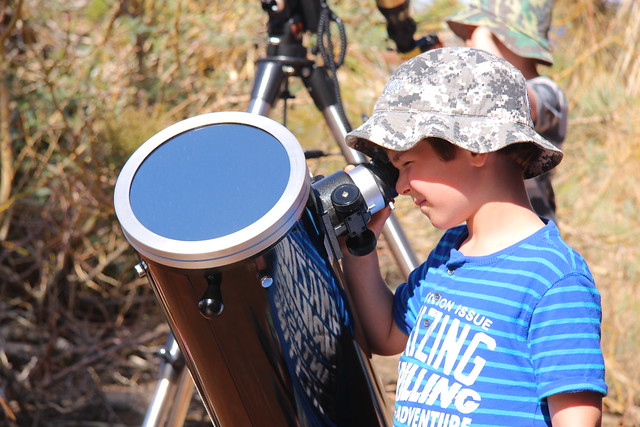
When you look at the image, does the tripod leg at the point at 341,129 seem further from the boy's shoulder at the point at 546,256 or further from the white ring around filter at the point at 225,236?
the white ring around filter at the point at 225,236

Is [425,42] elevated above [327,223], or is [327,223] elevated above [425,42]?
[327,223]

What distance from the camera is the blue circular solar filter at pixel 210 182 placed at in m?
0.90

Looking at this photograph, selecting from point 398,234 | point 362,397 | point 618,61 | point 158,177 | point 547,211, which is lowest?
point 618,61

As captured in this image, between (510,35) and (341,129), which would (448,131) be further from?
(510,35)

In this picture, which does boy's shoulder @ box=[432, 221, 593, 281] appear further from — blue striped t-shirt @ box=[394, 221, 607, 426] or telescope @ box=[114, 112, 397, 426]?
telescope @ box=[114, 112, 397, 426]

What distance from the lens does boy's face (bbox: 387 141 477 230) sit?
3.37 feet

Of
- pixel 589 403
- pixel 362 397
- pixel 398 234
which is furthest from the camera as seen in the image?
pixel 398 234

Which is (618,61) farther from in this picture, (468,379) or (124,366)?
(468,379)

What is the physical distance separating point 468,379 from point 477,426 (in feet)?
0.19

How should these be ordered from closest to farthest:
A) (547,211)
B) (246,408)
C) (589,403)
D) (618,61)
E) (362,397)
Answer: (589,403) → (246,408) → (362,397) → (547,211) → (618,61)

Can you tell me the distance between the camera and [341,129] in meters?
1.58

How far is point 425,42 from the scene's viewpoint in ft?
5.61

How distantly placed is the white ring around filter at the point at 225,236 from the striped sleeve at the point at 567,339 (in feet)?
1.08

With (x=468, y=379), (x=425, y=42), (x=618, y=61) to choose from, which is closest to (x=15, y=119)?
(x=425, y=42)
